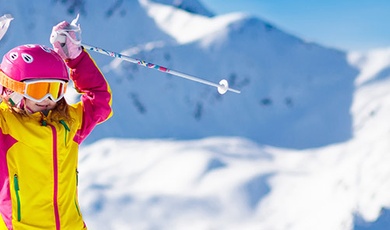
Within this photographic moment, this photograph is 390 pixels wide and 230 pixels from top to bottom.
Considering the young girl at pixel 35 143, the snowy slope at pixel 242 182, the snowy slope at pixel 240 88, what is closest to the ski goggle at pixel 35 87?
the young girl at pixel 35 143

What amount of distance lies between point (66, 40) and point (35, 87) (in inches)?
13.6

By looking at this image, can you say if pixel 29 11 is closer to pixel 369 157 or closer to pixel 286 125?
pixel 286 125

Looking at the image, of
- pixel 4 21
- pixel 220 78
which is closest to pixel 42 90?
pixel 4 21

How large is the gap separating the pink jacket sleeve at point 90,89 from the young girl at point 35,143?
0.64ft

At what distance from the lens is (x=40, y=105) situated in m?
2.41

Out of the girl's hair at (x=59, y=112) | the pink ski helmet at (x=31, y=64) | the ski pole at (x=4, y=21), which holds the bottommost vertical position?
the girl's hair at (x=59, y=112)

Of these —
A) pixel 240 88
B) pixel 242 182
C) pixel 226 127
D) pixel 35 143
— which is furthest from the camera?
pixel 240 88

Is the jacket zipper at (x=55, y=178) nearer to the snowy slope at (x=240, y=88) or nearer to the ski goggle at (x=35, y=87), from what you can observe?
the ski goggle at (x=35, y=87)

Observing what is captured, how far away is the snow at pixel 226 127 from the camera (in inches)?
916

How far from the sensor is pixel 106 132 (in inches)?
1367

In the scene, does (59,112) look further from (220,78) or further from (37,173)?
(220,78)

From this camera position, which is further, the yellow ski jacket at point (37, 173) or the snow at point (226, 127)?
the snow at point (226, 127)

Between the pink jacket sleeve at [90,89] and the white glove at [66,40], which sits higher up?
the white glove at [66,40]

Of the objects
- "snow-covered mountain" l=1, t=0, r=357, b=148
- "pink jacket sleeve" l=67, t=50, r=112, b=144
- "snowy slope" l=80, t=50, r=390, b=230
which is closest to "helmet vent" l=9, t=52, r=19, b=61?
"pink jacket sleeve" l=67, t=50, r=112, b=144
